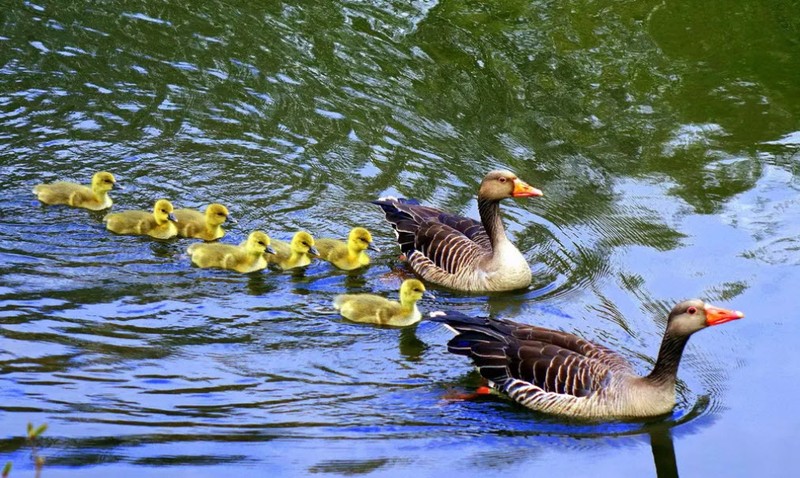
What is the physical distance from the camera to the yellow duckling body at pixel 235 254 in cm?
985

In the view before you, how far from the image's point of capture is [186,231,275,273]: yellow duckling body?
32.3ft

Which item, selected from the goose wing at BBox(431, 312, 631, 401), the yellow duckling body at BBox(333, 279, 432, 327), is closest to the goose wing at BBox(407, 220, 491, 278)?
the yellow duckling body at BBox(333, 279, 432, 327)

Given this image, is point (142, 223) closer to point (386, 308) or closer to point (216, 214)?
point (216, 214)

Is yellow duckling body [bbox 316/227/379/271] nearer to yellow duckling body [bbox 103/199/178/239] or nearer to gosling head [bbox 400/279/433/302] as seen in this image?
gosling head [bbox 400/279/433/302]

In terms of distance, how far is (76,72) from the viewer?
13.0 metres

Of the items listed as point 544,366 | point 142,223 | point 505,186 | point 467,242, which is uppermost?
point 505,186

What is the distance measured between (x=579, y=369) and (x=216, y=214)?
382cm

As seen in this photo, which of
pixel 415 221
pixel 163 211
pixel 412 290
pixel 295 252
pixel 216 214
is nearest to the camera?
pixel 412 290

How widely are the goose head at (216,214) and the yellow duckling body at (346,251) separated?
0.88 m

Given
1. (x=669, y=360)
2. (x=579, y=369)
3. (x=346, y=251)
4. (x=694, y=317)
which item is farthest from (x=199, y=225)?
(x=694, y=317)

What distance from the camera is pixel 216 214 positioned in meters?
10.3

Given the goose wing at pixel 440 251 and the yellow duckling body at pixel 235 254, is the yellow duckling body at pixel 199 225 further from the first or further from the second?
the goose wing at pixel 440 251

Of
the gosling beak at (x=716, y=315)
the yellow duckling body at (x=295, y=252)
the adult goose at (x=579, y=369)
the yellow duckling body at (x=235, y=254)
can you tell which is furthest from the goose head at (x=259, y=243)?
the gosling beak at (x=716, y=315)

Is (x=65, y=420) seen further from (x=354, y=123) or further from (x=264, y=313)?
(x=354, y=123)
